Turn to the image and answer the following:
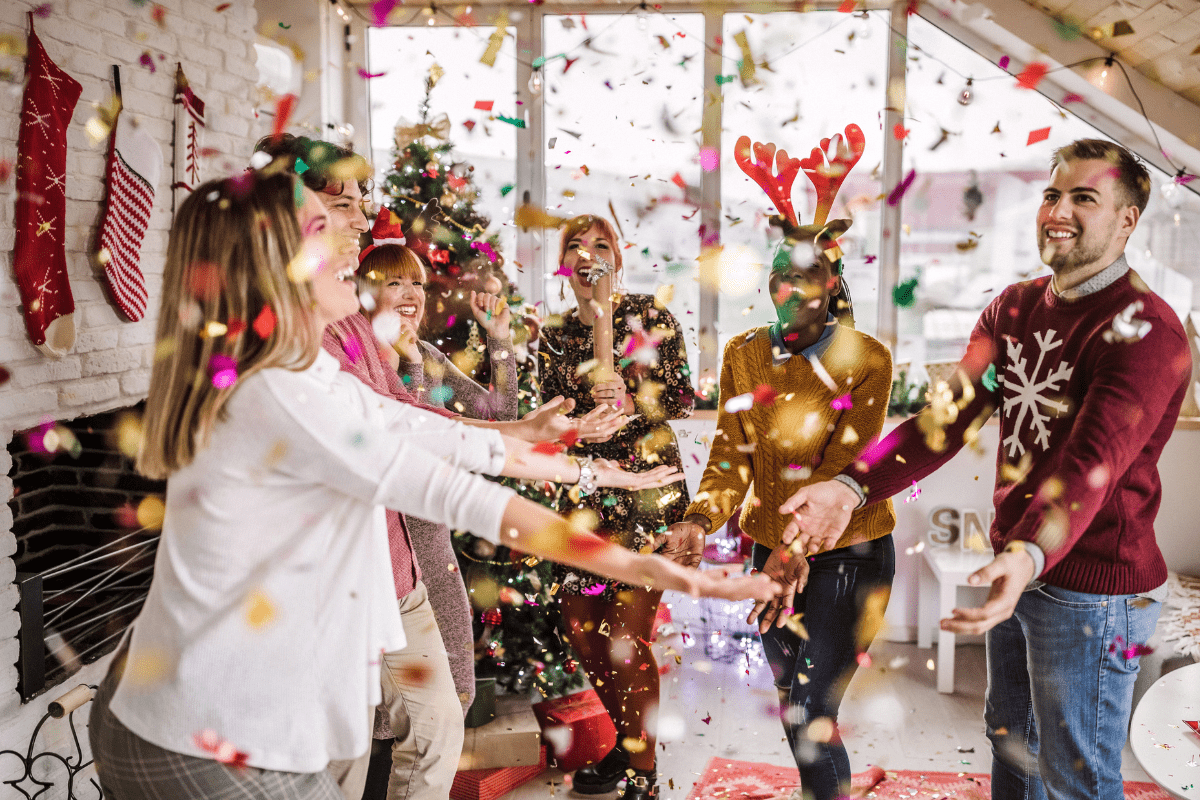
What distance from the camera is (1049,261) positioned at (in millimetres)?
1593

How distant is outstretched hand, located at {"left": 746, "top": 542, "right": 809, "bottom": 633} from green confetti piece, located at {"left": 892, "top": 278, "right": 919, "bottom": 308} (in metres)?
2.54

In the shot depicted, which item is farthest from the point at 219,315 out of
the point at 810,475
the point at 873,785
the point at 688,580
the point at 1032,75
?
the point at 1032,75

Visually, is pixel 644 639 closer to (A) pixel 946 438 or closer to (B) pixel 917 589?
(A) pixel 946 438

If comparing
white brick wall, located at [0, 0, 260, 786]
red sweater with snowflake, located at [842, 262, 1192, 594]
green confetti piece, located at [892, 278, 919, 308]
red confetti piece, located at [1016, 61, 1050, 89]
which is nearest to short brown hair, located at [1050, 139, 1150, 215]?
red sweater with snowflake, located at [842, 262, 1192, 594]

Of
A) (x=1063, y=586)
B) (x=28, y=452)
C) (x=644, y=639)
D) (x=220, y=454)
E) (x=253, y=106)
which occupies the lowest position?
(x=644, y=639)

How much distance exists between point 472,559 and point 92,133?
1.64 metres

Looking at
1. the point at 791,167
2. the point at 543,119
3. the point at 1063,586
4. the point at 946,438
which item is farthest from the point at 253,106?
the point at 1063,586

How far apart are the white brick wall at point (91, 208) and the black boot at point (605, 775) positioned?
4.53 ft

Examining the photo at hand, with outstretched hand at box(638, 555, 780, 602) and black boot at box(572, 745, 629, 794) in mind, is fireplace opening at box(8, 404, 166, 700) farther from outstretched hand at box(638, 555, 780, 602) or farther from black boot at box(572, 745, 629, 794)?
outstretched hand at box(638, 555, 780, 602)

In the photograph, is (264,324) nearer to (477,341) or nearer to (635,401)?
(635,401)

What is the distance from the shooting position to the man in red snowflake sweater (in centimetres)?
141

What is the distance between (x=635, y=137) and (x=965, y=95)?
150 cm

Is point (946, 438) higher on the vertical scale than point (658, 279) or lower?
lower

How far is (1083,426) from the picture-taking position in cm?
142
